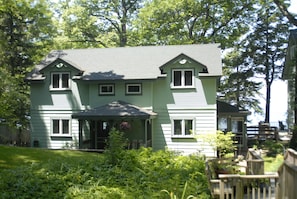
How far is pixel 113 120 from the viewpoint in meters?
20.2

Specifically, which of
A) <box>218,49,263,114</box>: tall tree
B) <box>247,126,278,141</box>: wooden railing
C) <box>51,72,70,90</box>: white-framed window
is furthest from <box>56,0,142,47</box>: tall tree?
<box>247,126,278,141</box>: wooden railing

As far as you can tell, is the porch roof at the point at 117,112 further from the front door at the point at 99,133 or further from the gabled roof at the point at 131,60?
the gabled roof at the point at 131,60

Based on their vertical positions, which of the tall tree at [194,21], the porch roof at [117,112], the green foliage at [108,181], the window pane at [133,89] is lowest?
the green foliage at [108,181]

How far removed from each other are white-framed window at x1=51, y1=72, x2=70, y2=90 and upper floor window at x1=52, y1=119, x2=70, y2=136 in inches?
86.7

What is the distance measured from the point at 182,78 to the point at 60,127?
340 inches

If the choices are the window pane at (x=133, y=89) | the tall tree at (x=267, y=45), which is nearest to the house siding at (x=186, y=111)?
the window pane at (x=133, y=89)

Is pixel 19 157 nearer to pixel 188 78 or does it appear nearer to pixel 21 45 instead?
pixel 188 78

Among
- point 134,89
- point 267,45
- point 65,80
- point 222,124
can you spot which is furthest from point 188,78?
point 267,45

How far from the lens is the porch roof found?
1936cm

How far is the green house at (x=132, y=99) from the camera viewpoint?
66.9ft

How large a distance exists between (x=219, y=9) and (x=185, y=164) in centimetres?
2316

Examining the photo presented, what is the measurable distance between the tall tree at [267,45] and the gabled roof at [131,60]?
12.2m

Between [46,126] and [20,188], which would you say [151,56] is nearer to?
[46,126]

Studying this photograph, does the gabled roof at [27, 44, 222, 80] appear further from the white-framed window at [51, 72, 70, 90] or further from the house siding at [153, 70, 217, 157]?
the house siding at [153, 70, 217, 157]
